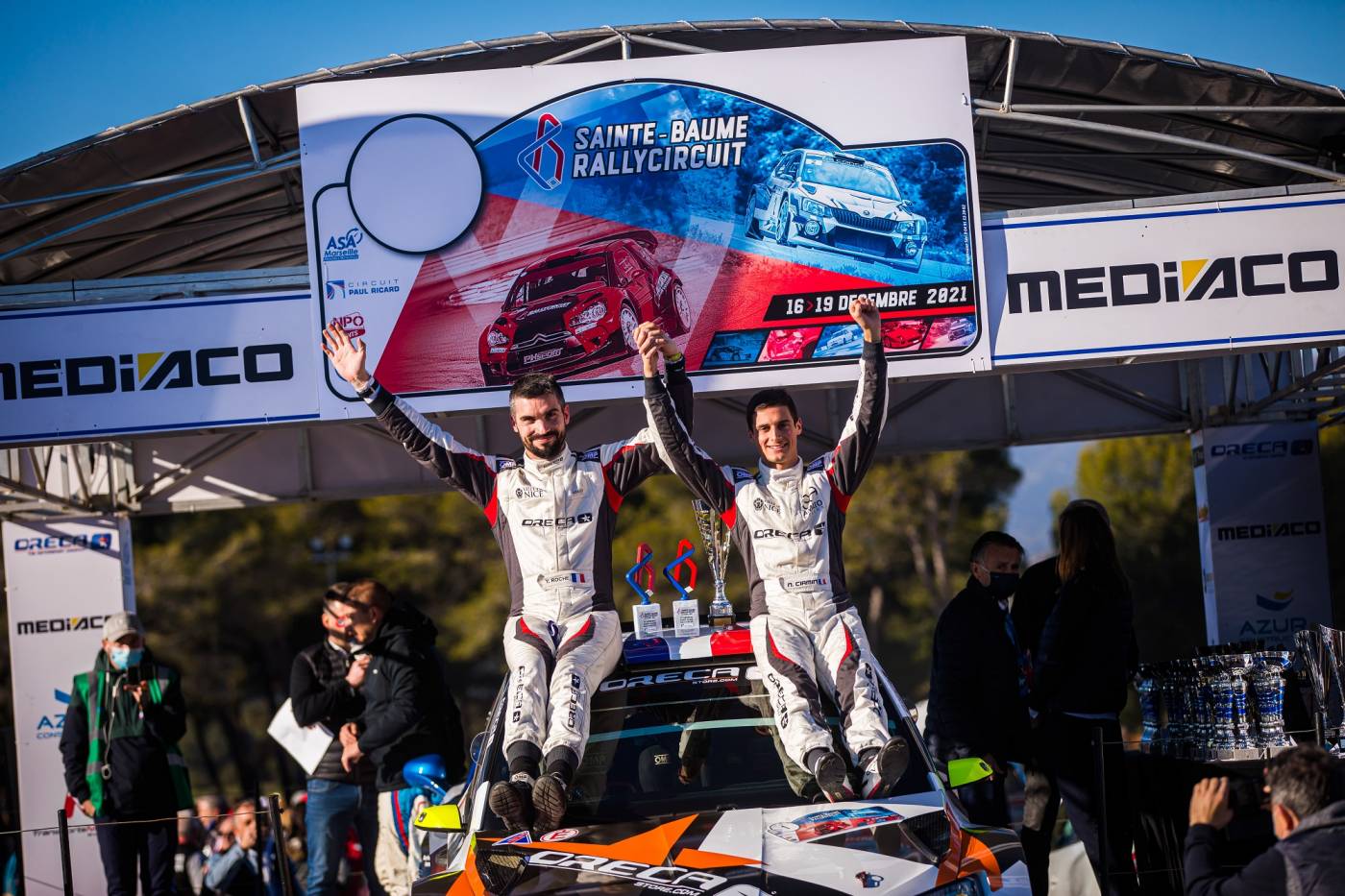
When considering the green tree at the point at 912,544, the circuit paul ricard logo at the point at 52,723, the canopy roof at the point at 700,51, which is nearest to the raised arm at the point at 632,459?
the canopy roof at the point at 700,51

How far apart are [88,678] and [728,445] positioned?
552cm

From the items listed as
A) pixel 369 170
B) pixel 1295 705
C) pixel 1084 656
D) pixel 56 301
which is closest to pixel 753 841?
pixel 1084 656

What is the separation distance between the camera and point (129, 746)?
26.0ft

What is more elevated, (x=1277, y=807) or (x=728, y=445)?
(x=728, y=445)

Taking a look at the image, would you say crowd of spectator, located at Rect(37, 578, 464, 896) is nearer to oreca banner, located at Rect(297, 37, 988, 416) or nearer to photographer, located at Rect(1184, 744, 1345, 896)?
oreca banner, located at Rect(297, 37, 988, 416)

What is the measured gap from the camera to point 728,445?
11852 mm

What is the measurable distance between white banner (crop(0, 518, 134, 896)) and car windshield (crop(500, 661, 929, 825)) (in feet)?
23.1

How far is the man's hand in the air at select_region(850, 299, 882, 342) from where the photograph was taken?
638 centimetres

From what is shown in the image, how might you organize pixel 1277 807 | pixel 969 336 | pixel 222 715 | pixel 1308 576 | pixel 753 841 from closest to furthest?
pixel 1277 807 → pixel 753 841 → pixel 969 336 → pixel 1308 576 → pixel 222 715

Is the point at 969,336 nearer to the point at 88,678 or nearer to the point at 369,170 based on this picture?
the point at 369,170

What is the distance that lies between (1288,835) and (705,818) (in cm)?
178

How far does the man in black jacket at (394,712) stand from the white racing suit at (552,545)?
4.91 feet

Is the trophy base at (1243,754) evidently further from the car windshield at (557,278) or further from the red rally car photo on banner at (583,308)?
the car windshield at (557,278)

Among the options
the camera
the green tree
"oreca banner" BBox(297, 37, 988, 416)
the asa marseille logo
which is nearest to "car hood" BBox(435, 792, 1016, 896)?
the camera
